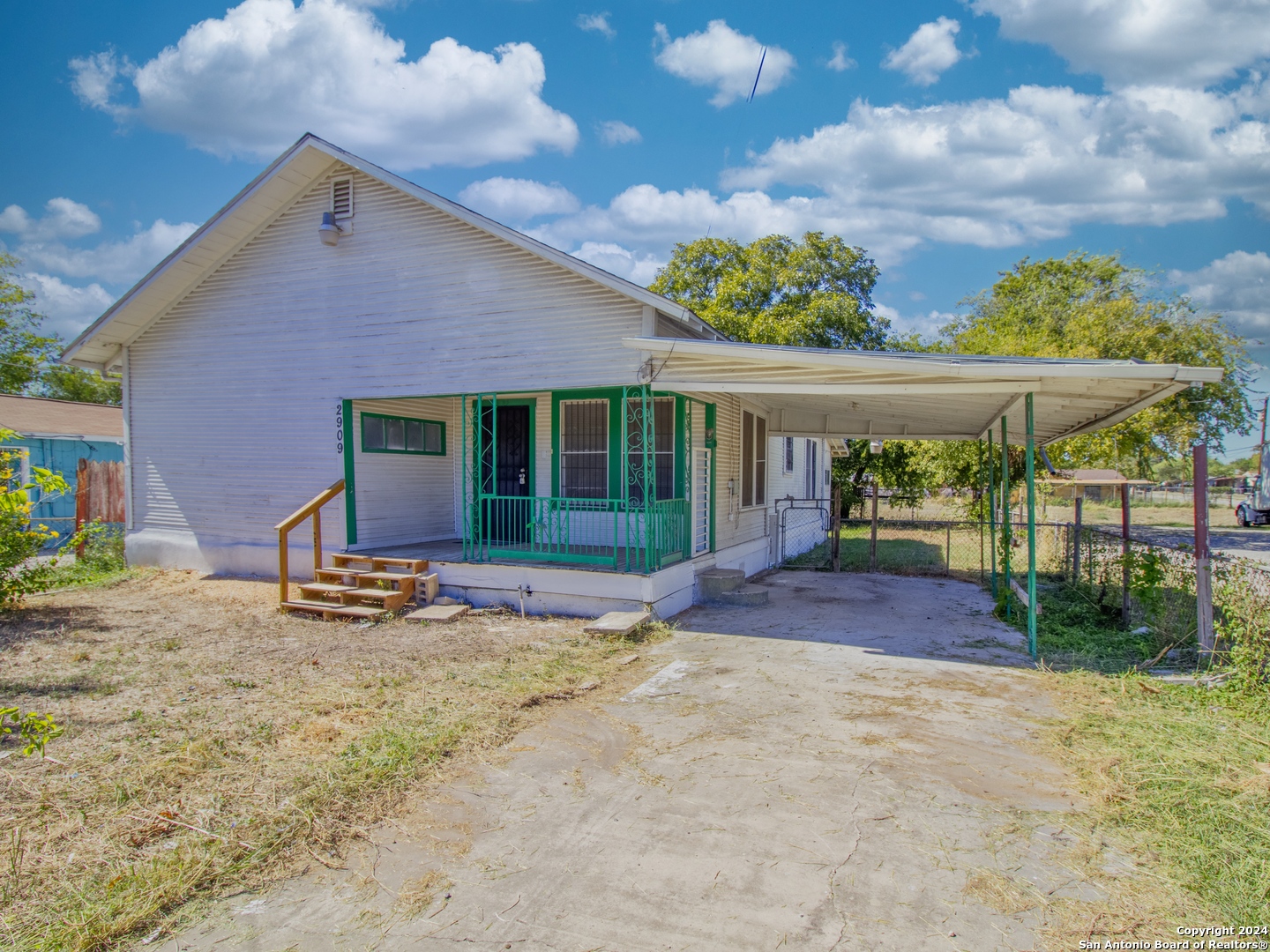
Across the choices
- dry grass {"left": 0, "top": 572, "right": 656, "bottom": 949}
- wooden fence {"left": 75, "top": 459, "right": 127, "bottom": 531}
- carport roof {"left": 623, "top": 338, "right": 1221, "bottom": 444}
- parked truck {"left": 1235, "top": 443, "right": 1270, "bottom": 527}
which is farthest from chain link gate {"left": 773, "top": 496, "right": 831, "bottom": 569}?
parked truck {"left": 1235, "top": 443, "right": 1270, "bottom": 527}

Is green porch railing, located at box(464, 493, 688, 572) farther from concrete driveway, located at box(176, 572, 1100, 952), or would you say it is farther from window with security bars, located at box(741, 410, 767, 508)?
concrete driveway, located at box(176, 572, 1100, 952)

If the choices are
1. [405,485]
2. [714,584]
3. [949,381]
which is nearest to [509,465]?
[405,485]

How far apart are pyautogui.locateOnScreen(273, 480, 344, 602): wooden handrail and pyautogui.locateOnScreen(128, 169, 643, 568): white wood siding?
0.45 meters

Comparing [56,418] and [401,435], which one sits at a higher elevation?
[56,418]

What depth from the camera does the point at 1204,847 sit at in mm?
3506

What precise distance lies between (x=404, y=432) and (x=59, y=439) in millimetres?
12523

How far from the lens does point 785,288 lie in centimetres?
2478

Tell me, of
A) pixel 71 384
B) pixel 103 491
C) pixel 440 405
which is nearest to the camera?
pixel 440 405

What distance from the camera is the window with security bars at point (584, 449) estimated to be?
10.7 metres

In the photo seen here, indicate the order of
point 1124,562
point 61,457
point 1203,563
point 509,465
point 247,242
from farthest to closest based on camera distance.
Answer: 1. point 61,457
2. point 509,465
3. point 247,242
4. point 1124,562
5. point 1203,563

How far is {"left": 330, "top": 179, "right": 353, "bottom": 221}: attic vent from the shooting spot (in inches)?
417

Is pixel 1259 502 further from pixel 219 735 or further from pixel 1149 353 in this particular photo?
pixel 219 735

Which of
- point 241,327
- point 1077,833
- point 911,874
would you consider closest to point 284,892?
point 911,874

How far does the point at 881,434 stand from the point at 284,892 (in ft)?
35.7
